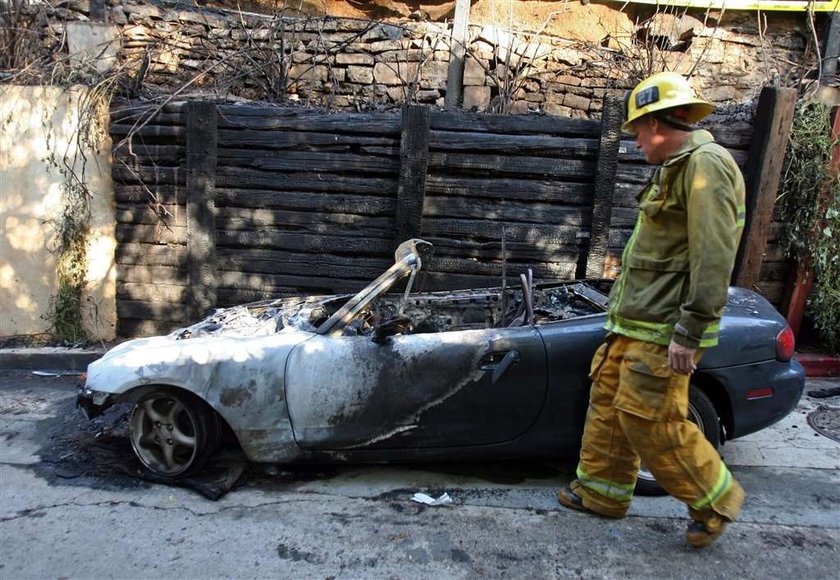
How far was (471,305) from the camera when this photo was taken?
3.98 metres

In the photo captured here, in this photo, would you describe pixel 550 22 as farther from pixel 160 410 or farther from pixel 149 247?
pixel 160 410

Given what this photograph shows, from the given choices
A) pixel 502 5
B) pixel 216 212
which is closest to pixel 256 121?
pixel 216 212

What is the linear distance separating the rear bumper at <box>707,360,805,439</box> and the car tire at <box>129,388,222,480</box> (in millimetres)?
2822

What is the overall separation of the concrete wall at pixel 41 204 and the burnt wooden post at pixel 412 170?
2.96 m

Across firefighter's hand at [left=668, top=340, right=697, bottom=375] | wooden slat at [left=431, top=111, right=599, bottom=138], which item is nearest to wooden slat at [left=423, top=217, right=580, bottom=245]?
wooden slat at [left=431, top=111, right=599, bottom=138]

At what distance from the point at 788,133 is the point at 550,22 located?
3476 mm

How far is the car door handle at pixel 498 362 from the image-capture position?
3.09m

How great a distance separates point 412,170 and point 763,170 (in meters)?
3.19

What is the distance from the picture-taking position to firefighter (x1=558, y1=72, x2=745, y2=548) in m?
2.36

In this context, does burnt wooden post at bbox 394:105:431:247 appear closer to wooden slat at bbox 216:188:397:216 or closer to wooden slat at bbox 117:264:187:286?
wooden slat at bbox 216:188:397:216

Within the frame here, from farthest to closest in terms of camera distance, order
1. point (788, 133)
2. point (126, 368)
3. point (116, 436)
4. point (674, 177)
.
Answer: point (788, 133) < point (116, 436) < point (126, 368) < point (674, 177)

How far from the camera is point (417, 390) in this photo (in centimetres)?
316

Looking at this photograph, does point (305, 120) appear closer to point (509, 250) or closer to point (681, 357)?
point (509, 250)

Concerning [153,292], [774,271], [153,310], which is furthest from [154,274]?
[774,271]
